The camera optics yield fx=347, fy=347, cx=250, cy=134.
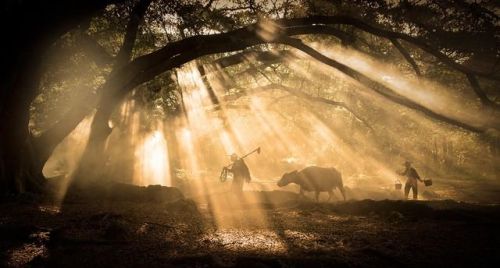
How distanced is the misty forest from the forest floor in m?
0.03

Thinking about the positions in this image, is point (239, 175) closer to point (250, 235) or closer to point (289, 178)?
point (289, 178)

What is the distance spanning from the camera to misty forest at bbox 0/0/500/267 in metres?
4.52

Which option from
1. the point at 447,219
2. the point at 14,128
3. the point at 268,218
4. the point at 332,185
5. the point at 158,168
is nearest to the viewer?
the point at 447,219

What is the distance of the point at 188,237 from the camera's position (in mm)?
5305

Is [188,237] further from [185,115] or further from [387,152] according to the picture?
[387,152]

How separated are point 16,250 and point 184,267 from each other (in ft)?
6.77

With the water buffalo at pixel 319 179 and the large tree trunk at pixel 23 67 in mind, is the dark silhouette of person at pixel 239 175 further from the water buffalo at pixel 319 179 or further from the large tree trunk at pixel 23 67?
the large tree trunk at pixel 23 67

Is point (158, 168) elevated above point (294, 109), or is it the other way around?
point (294, 109)

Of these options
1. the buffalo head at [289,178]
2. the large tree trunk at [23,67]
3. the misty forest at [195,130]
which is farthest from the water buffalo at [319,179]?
the large tree trunk at [23,67]

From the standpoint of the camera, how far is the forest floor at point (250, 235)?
392cm

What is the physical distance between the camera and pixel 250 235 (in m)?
5.59

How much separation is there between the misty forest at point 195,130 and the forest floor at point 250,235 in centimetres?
3

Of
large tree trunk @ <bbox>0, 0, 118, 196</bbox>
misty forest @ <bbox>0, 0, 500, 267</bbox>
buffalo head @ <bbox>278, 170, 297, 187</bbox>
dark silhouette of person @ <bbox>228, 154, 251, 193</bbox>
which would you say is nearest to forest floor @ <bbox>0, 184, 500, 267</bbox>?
misty forest @ <bbox>0, 0, 500, 267</bbox>

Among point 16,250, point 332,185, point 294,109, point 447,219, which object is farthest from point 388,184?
point 16,250
